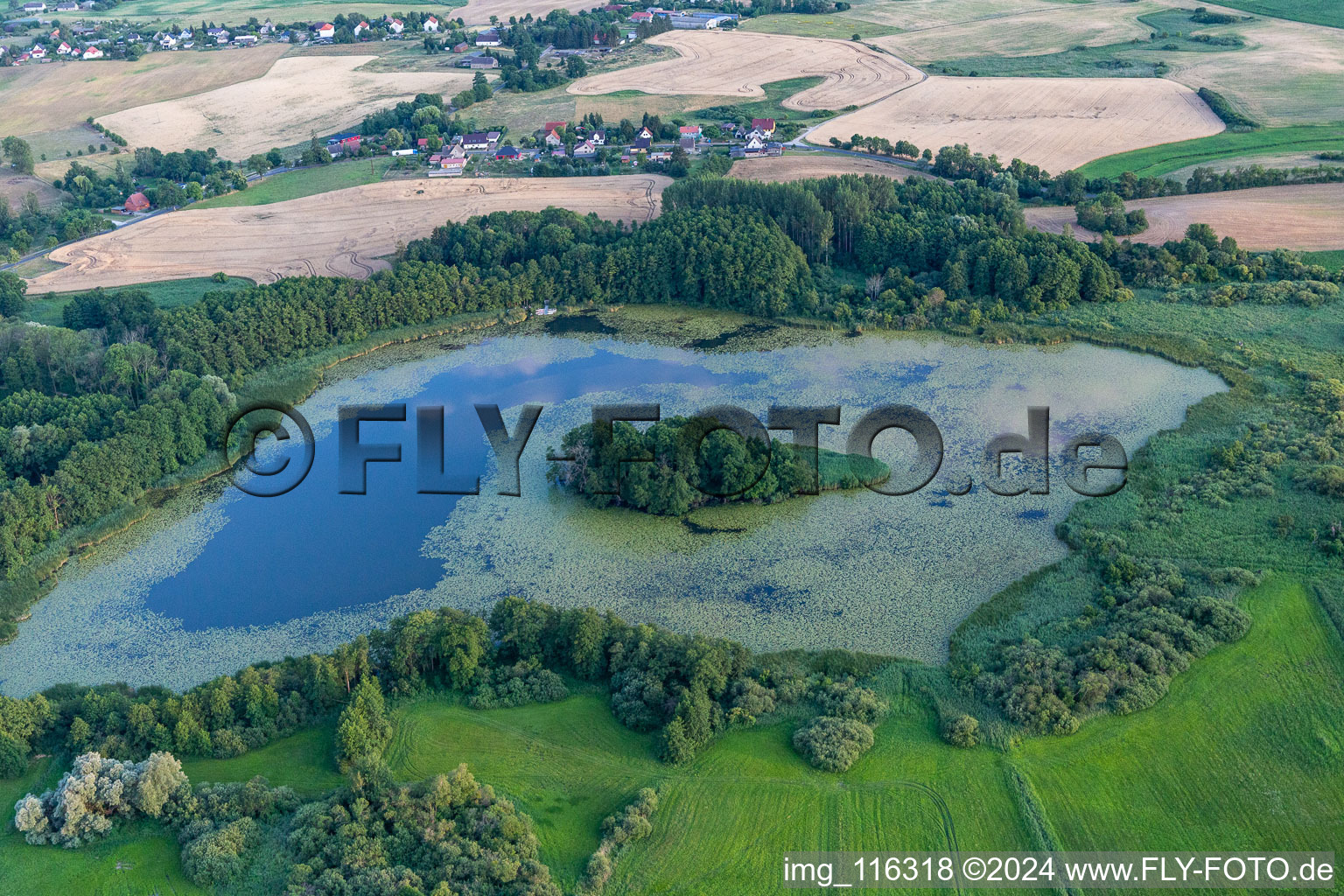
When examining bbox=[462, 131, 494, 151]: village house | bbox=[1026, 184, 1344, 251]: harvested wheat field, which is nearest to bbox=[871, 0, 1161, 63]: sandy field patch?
bbox=[1026, 184, 1344, 251]: harvested wheat field

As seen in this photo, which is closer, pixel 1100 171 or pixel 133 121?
pixel 1100 171

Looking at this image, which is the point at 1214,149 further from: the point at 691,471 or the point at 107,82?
the point at 107,82

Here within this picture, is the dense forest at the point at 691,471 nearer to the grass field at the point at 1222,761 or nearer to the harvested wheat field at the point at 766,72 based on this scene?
the grass field at the point at 1222,761

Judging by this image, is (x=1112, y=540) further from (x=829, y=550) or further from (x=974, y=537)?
(x=829, y=550)

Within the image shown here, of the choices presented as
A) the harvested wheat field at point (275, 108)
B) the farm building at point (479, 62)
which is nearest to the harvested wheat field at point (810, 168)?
the harvested wheat field at point (275, 108)

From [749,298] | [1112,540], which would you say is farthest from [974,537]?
[749,298]

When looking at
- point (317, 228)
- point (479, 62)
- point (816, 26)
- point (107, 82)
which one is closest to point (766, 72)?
point (816, 26)
